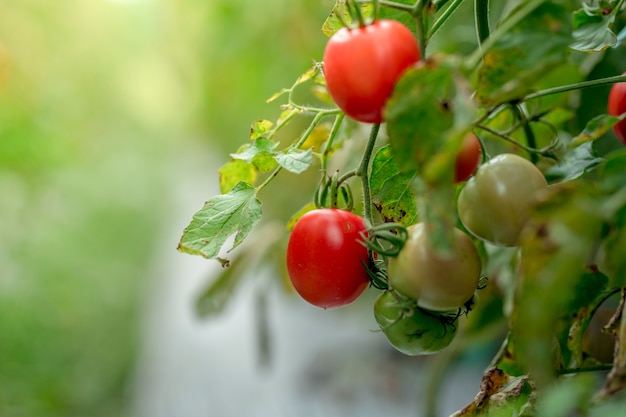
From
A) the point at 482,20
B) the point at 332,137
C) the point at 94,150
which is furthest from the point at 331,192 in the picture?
the point at 94,150

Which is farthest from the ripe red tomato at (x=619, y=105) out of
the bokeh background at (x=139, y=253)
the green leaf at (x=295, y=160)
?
the bokeh background at (x=139, y=253)

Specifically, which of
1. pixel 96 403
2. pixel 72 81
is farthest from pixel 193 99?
pixel 96 403

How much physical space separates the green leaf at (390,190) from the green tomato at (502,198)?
6 cm

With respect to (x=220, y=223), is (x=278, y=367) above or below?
below

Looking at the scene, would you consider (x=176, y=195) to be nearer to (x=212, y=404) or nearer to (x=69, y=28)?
(x=69, y=28)

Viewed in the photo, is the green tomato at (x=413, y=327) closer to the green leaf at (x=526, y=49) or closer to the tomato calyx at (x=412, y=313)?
the tomato calyx at (x=412, y=313)

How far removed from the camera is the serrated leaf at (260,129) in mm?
431

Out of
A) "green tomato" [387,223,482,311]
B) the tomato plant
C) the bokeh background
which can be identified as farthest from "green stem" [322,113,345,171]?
the bokeh background

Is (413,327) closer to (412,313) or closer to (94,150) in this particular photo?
(412,313)

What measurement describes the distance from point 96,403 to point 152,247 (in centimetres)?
136

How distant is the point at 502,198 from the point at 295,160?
115 mm

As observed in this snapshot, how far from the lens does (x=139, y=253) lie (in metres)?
3.42

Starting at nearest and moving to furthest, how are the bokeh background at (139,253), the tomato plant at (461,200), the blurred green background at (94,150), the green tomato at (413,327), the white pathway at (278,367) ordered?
1. the tomato plant at (461,200)
2. the green tomato at (413,327)
3. the white pathway at (278,367)
4. the bokeh background at (139,253)
5. the blurred green background at (94,150)

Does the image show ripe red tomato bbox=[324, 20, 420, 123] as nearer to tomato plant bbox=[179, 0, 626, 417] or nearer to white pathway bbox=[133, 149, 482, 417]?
tomato plant bbox=[179, 0, 626, 417]
